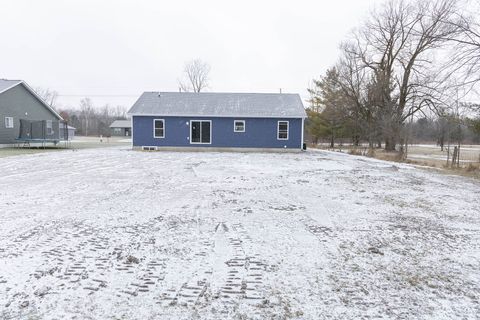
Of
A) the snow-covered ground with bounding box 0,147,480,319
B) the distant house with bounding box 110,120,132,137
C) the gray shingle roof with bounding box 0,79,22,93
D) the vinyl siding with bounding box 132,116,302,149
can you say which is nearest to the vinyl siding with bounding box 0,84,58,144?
the gray shingle roof with bounding box 0,79,22,93

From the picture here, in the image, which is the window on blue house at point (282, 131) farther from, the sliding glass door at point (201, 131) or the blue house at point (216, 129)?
the sliding glass door at point (201, 131)

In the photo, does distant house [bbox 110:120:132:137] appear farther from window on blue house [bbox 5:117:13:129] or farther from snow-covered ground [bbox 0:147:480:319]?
snow-covered ground [bbox 0:147:480:319]

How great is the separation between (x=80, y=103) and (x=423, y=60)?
83.6 meters

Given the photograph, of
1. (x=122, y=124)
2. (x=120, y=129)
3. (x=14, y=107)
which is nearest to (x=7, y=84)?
(x=14, y=107)

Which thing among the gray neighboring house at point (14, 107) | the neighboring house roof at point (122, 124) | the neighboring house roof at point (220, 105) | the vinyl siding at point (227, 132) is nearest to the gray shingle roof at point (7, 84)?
the gray neighboring house at point (14, 107)

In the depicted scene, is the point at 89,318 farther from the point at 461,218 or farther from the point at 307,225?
the point at 461,218

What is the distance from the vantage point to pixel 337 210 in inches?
229

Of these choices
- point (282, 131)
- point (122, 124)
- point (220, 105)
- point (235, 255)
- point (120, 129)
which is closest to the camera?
point (235, 255)

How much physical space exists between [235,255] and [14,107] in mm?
25380

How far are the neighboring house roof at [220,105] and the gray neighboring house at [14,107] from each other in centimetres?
848

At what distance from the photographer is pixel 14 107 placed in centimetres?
2306

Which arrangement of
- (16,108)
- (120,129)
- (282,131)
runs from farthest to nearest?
(120,129)
(16,108)
(282,131)

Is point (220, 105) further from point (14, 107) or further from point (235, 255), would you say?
point (235, 255)

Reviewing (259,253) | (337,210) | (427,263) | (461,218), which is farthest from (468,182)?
(259,253)
